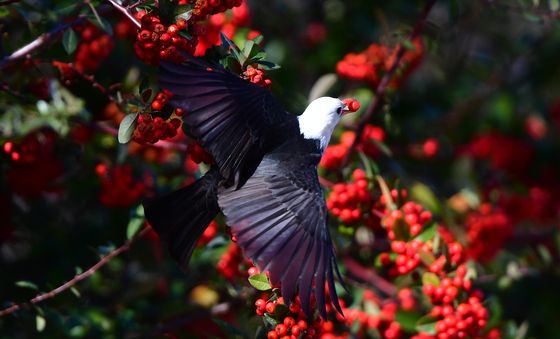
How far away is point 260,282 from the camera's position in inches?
86.9

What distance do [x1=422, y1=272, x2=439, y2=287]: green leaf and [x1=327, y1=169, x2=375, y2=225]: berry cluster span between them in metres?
0.32

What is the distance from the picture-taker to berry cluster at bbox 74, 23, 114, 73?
3.03 meters

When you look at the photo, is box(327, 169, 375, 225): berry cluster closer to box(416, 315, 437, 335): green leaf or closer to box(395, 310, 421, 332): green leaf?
box(416, 315, 437, 335): green leaf

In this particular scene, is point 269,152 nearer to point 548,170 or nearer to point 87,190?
point 87,190

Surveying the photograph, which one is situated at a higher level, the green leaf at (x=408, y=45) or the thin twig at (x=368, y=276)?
the green leaf at (x=408, y=45)

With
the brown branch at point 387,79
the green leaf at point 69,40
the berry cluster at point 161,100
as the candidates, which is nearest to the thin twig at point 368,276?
the brown branch at point 387,79

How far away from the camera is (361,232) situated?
3346 millimetres

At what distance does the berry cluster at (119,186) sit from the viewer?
10.6ft

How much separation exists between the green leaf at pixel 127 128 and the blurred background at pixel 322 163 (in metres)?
0.10

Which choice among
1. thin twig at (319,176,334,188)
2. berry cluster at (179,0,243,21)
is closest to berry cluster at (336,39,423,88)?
thin twig at (319,176,334,188)

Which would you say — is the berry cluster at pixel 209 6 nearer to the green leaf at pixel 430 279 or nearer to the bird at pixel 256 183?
the bird at pixel 256 183

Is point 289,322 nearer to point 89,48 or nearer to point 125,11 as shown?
point 125,11

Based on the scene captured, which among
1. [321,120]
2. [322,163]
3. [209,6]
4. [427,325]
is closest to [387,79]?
[322,163]

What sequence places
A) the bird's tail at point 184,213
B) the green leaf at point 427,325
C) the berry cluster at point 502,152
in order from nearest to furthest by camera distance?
the bird's tail at point 184,213, the green leaf at point 427,325, the berry cluster at point 502,152
